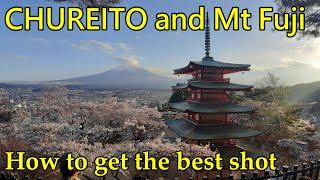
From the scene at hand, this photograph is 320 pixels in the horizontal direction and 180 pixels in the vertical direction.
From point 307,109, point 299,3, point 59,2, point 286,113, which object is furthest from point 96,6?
point 307,109

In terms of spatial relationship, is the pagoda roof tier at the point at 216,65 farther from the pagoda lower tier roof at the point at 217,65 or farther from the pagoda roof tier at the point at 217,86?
the pagoda roof tier at the point at 217,86

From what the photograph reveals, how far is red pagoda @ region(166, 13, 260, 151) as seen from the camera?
1672cm

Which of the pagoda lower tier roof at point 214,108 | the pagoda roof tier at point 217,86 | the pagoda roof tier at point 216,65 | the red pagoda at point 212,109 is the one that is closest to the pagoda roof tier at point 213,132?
the red pagoda at point 212,109

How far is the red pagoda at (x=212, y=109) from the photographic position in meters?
16.7

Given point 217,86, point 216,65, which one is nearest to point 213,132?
point 217,86

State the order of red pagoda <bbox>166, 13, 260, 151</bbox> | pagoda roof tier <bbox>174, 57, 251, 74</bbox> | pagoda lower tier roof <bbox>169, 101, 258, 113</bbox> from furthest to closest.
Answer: pagoda roof tier <bbox>174, 57, 251, 74</bbox> → pagoda lower tier roof <bbox>169, 101, 258, 113</bbox> → red pagoda <bbox>166, 13, 260, 151</bbox>

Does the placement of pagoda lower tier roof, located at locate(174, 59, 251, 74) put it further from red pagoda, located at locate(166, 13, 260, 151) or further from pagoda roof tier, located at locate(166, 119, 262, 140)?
pagoda roof tier, located at locate(166, 119, 262, 140)

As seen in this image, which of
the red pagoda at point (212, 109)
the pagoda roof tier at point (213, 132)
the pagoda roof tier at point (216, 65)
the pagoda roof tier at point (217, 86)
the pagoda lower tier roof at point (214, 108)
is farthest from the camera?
the pagoda roof tier at point (216, 65)

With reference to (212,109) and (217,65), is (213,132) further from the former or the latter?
(217,65)

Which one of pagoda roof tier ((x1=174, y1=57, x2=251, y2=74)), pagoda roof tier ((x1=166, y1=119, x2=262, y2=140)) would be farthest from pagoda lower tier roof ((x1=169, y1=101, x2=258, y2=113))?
pagoda roof tier ((x1=174, y1=57, x2=251, y2=74))

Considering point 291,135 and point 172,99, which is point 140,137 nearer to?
point 291,135

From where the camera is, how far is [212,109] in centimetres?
1712

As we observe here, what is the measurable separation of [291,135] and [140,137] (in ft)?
51.4

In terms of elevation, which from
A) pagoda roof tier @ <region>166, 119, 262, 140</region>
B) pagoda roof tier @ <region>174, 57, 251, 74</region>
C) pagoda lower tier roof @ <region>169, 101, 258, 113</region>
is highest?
pagoda roof tier @ <region>174, 57, 251, 74</region>
